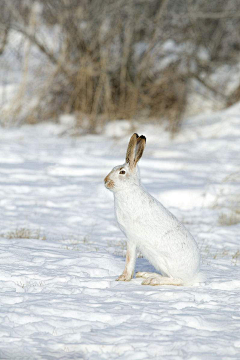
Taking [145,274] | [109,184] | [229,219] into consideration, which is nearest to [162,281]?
[145,274]

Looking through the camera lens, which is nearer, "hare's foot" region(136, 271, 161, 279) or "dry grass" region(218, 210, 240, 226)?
"hare's foot" region(136, 271, 161, 279)

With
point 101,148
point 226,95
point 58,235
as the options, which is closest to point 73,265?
point 58,235

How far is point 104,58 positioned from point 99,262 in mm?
8969

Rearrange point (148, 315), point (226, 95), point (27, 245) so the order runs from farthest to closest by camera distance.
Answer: point (226, 95), point (27, 245), point (148, 315)

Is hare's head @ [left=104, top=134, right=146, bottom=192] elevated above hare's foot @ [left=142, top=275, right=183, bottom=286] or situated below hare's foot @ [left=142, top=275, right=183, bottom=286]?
above

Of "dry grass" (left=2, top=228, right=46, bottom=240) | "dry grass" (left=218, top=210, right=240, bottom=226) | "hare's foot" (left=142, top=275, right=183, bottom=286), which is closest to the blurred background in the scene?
"dry grass" (left=218, top=210, right=240, bottom=226)

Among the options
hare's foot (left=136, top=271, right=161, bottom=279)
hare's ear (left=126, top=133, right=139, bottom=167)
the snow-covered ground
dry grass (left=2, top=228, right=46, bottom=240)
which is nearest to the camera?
the snow-covered ground

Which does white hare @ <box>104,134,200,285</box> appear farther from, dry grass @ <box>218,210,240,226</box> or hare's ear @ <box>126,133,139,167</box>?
dry grass @ <box>218,210,240,226</box>

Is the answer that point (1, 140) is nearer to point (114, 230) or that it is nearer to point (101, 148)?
point (101, 148)

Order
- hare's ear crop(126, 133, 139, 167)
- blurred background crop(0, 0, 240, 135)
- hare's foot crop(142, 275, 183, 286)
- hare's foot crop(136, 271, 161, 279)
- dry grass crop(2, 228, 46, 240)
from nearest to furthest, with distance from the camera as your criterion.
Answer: hare's ear crop(126, 133, 139, 167) < hare's foot crop(142, 275, 183, 286) < hare's foot crop(136, 271, 161, 279) < dry grass crop(2, 228, 46, 240) < blurred background crop(0, 0, 240, 135)

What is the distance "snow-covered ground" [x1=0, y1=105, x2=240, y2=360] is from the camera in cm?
295

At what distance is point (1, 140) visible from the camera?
444 inches

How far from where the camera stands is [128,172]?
13.0ft

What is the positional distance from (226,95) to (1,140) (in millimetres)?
6448
